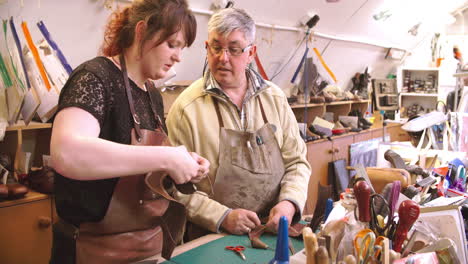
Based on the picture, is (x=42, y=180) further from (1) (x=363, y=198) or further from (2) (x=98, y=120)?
(1) (x=363, y=198)

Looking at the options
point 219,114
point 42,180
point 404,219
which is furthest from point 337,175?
point 404,219

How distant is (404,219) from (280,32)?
3.51 metres

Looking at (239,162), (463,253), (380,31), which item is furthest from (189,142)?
(380,31)

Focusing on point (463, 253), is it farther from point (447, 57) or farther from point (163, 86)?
point (447, 57)

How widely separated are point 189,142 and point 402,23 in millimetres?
5538

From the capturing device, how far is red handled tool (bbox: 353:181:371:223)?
121cm

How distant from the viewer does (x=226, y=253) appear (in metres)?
1.55

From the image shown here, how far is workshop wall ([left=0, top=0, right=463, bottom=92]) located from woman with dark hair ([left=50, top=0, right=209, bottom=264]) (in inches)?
59.0

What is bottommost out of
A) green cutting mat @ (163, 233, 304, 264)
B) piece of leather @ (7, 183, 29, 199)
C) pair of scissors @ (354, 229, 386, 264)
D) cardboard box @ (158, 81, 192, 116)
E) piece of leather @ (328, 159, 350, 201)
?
piece of leather @ (328, 159, 350, 201)

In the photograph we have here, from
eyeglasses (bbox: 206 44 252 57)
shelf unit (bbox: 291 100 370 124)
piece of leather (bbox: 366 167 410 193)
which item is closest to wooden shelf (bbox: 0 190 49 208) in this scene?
eyeglasses (bbox: 206 44 252 57)

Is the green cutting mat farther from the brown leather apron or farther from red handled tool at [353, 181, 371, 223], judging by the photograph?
red handled tool at [353, 181, 371, 223]

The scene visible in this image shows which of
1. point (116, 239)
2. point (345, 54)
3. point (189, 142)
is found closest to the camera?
point (116, 239)

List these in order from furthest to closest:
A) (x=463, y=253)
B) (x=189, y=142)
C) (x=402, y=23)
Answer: (x=402, y=23) → (x=189, y=142) → (x=463, y=253)

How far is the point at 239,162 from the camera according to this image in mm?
2068
